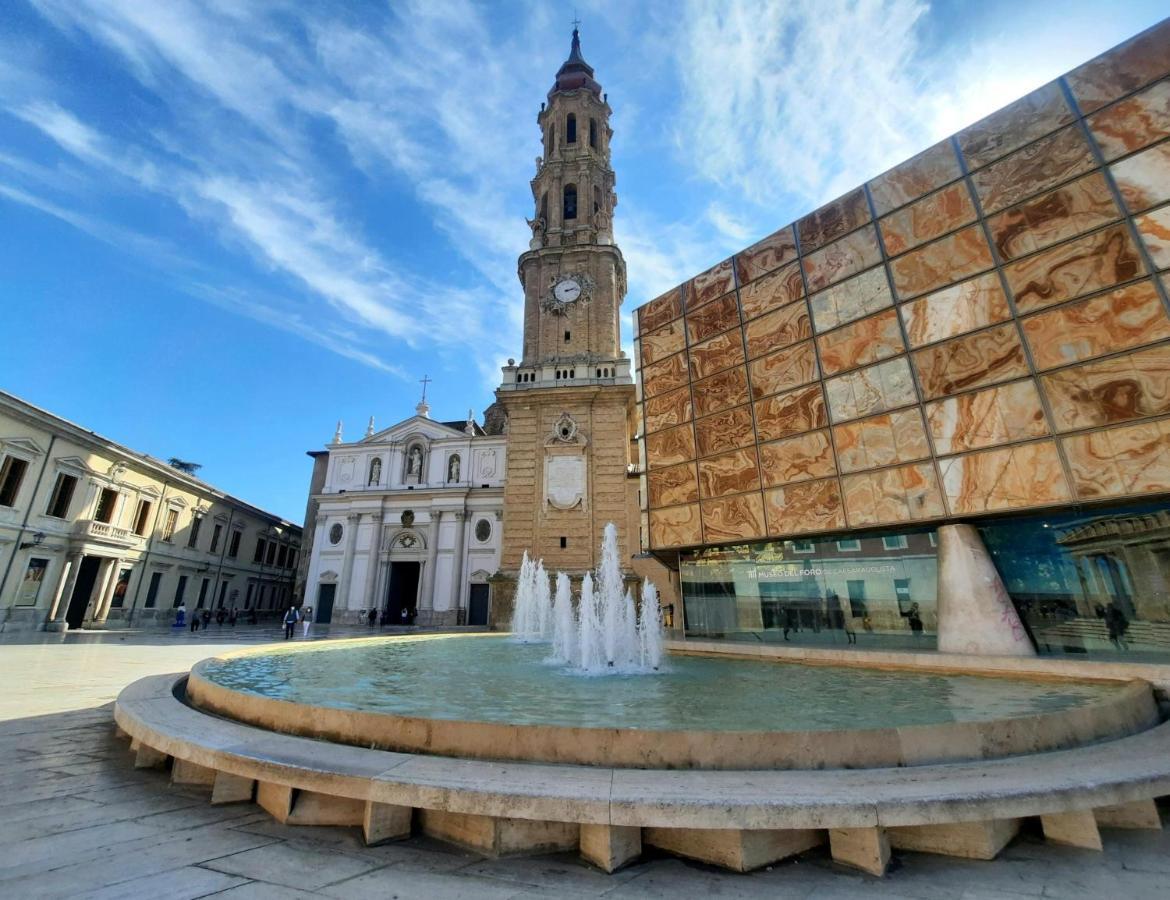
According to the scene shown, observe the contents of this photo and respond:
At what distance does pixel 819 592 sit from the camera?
13375 mm

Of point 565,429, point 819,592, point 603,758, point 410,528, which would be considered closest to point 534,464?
point 565,429

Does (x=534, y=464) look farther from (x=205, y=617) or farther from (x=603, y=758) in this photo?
(x=603, y=758)

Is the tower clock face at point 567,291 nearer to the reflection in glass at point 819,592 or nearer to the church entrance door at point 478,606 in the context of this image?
the church entrance door at point 478,606

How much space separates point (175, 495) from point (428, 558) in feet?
49.8

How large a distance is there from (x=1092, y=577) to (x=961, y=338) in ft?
16.8

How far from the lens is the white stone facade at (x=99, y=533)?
21672 mm

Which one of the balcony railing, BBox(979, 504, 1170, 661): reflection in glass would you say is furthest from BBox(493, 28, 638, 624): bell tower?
the balcony railing

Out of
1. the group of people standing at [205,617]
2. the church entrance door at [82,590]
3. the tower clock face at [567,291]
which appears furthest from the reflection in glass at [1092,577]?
the church entrance door at [82,590]

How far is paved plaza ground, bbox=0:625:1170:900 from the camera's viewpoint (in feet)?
8.51

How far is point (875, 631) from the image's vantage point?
12.3 meters

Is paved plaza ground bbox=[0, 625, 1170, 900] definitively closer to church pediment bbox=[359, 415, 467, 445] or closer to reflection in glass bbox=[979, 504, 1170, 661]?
reflection in glass bbox=[979, 504, 1170, 661]

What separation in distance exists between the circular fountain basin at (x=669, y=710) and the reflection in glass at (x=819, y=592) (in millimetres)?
2882

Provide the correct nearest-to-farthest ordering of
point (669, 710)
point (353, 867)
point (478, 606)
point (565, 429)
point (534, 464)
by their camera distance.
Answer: point (353, 867) → point (669, 710) → point (534, 464) → point (565, 429) → point (478, 606)

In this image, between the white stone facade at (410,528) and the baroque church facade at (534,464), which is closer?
the baroque church facade at (534,464)
